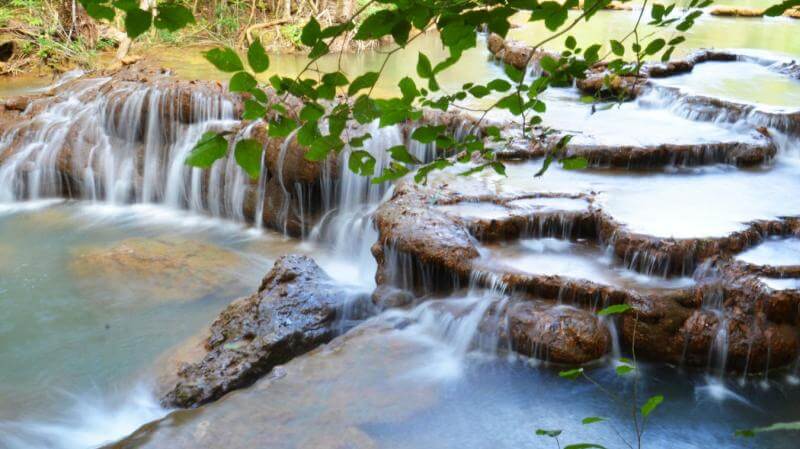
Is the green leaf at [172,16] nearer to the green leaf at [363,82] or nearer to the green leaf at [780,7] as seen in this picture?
the green leaf at [363,82]

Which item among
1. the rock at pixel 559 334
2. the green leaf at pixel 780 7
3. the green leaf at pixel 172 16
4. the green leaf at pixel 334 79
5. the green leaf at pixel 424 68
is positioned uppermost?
the green leaf at pixel 780 7

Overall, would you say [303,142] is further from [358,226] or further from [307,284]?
[358,226]

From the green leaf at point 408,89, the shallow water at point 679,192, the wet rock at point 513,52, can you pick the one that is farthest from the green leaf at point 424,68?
the wet rock at point 513,52

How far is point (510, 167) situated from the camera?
6609mm

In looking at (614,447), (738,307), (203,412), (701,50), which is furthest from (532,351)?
(701,50)

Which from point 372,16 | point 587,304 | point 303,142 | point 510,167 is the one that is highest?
point 372,16

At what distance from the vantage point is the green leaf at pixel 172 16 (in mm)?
1114

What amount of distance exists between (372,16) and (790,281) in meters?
4.32

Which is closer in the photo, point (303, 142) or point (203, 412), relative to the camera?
Result: point (303, 142)

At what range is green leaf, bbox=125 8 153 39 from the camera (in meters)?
1.02

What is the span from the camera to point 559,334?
4.48 meters

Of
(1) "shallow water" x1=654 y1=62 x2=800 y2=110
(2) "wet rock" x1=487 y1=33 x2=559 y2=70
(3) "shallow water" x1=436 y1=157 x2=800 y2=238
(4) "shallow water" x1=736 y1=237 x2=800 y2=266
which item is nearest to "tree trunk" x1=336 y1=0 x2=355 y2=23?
(2) "wet rock" x1=487 y1=33 x2=559 y2=70

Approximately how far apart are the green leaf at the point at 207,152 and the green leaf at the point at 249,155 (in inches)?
2.8

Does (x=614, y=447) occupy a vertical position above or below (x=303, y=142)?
below
